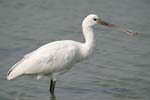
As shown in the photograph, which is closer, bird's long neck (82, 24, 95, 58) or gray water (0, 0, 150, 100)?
bird's long neck (82, 24, 95, 58)

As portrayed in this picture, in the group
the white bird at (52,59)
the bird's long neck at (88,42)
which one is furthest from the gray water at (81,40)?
the bird's long neck at (88,42)

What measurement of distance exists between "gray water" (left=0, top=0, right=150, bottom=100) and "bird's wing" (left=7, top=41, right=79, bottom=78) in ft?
2.19

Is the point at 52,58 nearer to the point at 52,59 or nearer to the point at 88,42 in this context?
the point at 52,59

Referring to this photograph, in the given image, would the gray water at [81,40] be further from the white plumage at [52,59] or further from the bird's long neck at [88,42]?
the bird's long neck at [88,42]

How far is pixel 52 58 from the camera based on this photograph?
1424 cm

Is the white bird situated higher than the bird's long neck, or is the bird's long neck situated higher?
the bird's long neck

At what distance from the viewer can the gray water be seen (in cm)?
1496

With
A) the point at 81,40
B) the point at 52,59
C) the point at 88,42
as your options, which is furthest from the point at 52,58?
the point at 81,40

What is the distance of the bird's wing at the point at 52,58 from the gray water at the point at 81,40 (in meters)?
0.67

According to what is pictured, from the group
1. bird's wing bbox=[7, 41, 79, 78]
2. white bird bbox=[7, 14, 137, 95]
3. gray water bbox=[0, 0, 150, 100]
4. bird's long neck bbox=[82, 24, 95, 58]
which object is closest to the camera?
white bird bbox=[7, 14, 137, 95]

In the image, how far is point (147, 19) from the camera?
2177 cm

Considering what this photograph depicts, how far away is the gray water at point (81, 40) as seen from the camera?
49.1 ft

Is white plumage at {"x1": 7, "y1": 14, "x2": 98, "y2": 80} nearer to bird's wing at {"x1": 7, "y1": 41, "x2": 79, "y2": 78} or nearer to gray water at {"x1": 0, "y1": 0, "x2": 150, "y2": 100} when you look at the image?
bird's wing at {"x1": 7, "y1": 41, "x2": 79, "y2": 78}

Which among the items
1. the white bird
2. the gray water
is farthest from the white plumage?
the gray water
